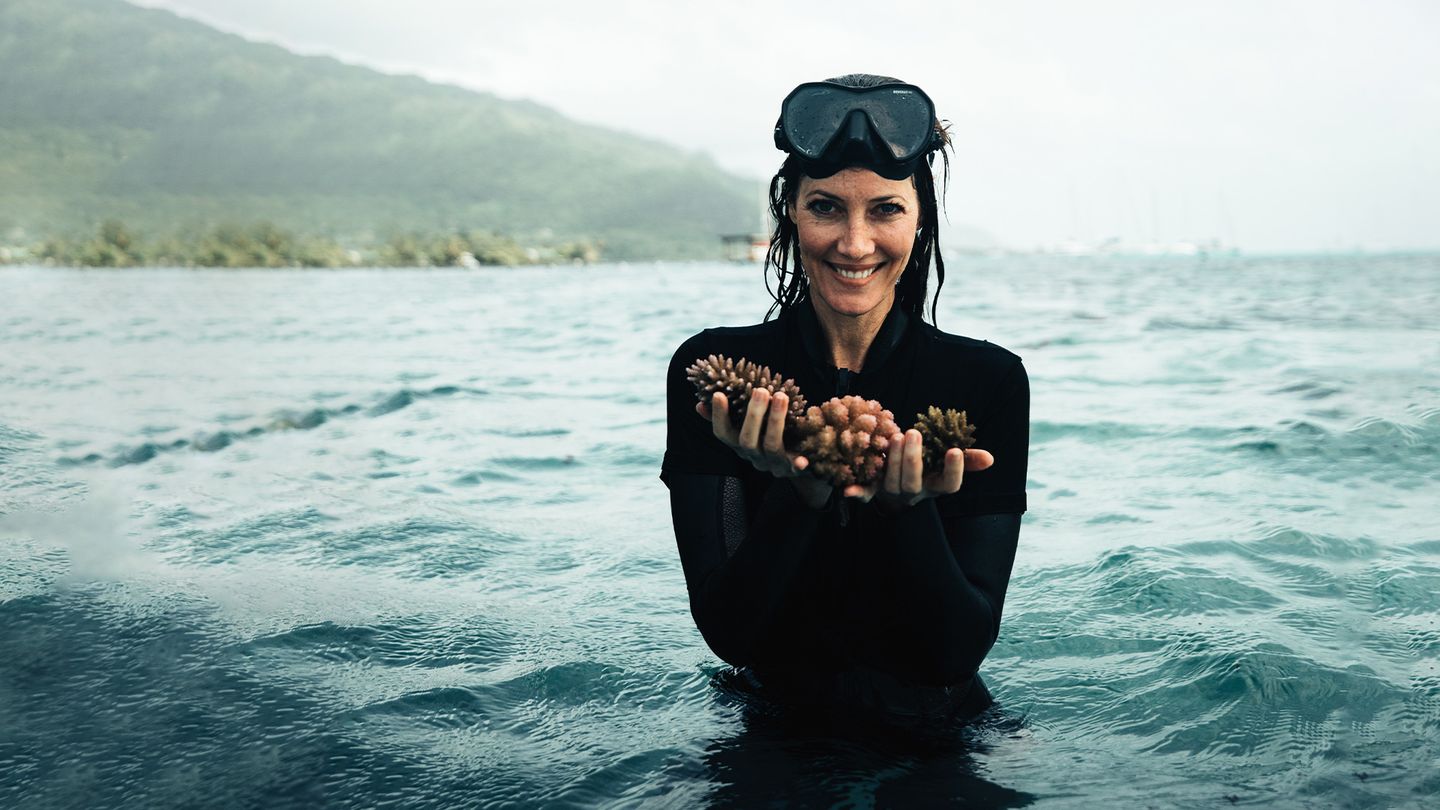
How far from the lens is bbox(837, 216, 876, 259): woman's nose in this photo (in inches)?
134

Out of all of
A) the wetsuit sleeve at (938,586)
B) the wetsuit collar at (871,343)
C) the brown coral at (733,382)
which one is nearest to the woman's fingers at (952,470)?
the wetsuit sleeve at (938,586)

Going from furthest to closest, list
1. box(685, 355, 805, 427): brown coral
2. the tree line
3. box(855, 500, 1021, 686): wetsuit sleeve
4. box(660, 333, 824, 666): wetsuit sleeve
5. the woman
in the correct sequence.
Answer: the tree line, the woman, box(660, 333, 824, 666): wetsuit sleeve, box(855, 500, 1021, 686): wetsuit sleeve, box(685, 355, 805, 427): brown coral

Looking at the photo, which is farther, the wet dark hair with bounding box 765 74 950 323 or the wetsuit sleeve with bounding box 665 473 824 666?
the wet dark hair with bounding box 765 74 950 323

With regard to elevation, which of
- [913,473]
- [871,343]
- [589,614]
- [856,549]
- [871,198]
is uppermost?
[871,198]

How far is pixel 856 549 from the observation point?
3645 mm

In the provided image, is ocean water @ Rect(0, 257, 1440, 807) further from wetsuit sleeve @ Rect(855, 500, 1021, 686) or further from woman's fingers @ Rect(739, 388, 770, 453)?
woman's fingers @ Rect(739, 388, 770, 453)

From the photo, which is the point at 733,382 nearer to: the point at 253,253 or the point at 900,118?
the point at 900,118

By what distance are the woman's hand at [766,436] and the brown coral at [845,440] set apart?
0.14ft

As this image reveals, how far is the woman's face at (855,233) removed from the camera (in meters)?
3.44

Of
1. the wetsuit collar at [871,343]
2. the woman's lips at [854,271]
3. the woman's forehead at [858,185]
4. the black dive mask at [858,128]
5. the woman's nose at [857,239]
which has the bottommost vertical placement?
the wetsuit collar at [871,343]

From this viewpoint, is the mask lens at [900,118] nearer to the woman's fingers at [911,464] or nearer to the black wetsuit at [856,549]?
the black wetsuit at [856,549]

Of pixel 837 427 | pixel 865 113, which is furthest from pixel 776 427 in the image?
pixel 865 113

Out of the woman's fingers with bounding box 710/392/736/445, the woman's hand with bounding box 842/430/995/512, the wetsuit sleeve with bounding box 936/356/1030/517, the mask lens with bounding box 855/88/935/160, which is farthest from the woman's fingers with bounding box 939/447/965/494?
the mask lens with bounding box 855/88/935/160

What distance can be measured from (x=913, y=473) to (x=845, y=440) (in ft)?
0.56
